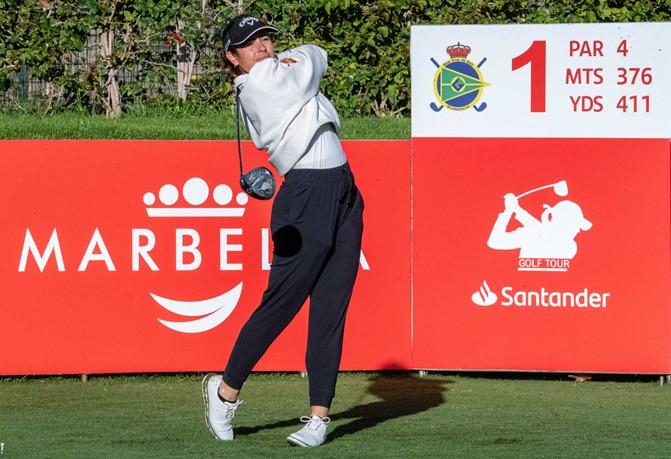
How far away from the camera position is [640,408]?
7.17 m

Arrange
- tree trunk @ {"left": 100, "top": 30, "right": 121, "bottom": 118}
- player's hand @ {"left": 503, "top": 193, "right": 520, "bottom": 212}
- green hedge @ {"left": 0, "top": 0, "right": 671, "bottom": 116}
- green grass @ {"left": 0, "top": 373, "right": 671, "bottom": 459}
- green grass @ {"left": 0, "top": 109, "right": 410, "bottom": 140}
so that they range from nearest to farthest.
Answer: green grass @ {"left": 0, "top": 373, "right": 671, "bottom": 459} < player's hand @ {"left": 503, "top": 193, "right": 520, "bottom": 212} < green grass @ {"left": 0, "top": 109, "right": 410, "bottom": 140} < green hedge @ {"left": 0, "top": 0, "right": 671, "bottom": 116} < tree trunk @ {"left": 100, "top": 30, "right": 121, "bottom": 118}

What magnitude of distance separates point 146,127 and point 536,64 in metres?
3.84

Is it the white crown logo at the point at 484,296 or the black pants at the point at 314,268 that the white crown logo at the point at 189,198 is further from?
the black pants at the point at 314,268

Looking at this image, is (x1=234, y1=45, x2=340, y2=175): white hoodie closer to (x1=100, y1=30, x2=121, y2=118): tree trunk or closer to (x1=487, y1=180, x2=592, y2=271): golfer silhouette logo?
(x1=487, y1=180, x2=592, y2=271): golfer silhouette logo

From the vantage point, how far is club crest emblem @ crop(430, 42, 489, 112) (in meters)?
7.79

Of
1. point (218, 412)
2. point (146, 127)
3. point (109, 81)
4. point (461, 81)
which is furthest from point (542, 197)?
point (109, 81)

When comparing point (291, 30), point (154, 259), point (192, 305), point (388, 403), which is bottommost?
point (388, 403)

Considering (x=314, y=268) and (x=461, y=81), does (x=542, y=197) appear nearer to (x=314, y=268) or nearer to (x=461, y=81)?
(x=461, y=81)

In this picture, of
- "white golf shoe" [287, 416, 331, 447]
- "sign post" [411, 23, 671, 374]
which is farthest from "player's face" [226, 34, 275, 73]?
"sign post" [411, 23, 671, 374]

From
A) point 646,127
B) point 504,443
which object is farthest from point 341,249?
point 646,127

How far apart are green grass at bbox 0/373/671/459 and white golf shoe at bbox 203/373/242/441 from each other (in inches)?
2.4

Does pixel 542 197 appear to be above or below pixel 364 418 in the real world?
above

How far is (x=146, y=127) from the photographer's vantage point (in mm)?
10680

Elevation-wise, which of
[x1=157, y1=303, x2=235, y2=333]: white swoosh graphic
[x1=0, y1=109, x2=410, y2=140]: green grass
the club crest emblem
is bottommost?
[x1=157, y1=303, x2=235, y2=333]: white swoosh graphic
